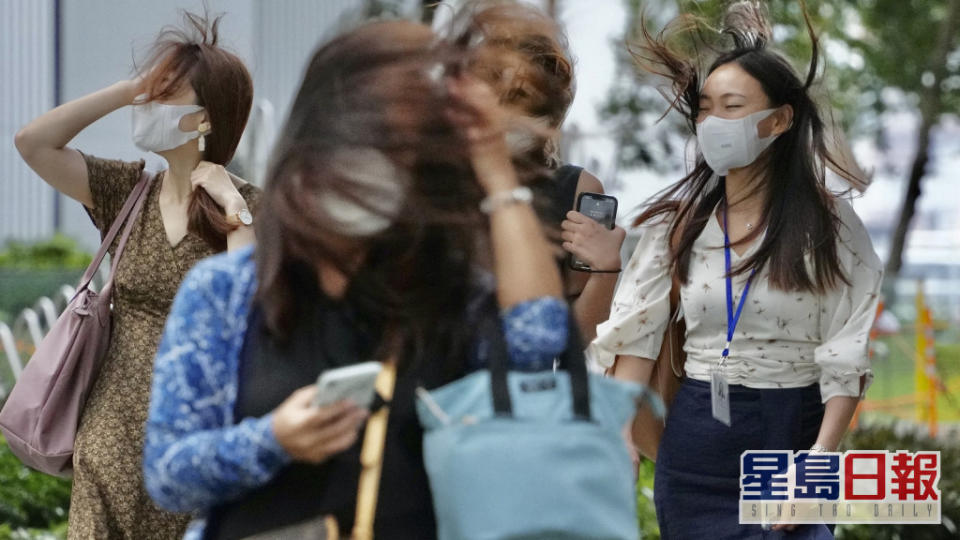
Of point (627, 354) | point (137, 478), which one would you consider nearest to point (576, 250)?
point (627, 354)

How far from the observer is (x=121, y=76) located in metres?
8.48

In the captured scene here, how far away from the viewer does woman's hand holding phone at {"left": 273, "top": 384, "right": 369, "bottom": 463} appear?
1.89 metres

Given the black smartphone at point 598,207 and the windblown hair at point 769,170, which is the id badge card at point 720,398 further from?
the black smartphone at point 598,207

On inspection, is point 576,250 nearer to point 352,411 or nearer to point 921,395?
point 352,411

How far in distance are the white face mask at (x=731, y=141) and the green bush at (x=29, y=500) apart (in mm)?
3225

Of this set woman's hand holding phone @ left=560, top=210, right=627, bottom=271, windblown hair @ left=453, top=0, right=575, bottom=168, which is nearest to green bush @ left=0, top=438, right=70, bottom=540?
woman's hand holding phone @ left=560, top=210, right=627, bottom=271

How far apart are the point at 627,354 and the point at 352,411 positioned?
207 cm

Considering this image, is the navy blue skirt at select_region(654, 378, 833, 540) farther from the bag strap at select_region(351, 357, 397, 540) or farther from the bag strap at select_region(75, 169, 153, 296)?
the bag strap at select_region(351, 357, 397, 540)

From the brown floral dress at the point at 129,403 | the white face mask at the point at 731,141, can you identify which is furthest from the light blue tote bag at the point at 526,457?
the white face mask at the point at 731,141

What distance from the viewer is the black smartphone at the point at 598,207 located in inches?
142

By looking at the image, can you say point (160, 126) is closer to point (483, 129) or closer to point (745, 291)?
point (745, 291)

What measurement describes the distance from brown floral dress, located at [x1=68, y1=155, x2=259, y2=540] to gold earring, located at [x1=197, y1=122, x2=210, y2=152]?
18 centimetres

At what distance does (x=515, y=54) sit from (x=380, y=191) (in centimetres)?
51

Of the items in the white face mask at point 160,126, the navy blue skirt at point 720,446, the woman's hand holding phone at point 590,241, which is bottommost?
the navy blue skirt at point 720,446
